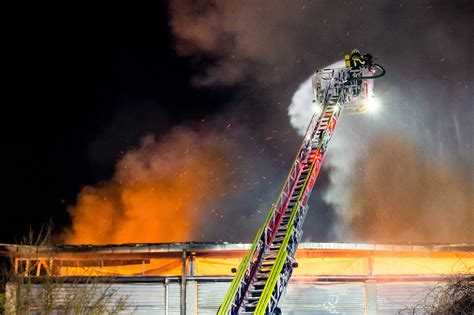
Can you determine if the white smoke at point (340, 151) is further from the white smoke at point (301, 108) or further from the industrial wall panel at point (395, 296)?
the industrial wall panel at point (395, 296)

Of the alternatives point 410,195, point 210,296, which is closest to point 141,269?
point 210,296

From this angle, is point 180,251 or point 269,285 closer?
point 269,285

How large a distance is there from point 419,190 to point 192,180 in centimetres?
1263

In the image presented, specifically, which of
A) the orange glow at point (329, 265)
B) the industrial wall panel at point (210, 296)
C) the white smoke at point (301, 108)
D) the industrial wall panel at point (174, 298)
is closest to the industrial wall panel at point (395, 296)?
the orange glow at point (329, 265)

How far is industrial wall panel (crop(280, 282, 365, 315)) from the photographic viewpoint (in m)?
16.8

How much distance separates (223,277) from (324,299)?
3042 millimetres

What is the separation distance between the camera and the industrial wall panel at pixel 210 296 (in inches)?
657

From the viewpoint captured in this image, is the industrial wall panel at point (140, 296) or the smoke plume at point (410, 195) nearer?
the industrial wall panel at point (140, 296)

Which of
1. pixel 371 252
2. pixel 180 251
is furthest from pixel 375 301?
pixel 180 251

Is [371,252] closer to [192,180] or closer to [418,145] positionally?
[418,145]

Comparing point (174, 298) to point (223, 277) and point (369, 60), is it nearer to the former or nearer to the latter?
point (223, 277)

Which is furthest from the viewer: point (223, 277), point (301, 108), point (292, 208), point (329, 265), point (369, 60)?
point (301, 108)

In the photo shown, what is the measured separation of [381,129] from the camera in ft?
99.7

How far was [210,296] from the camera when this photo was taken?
660 inches
